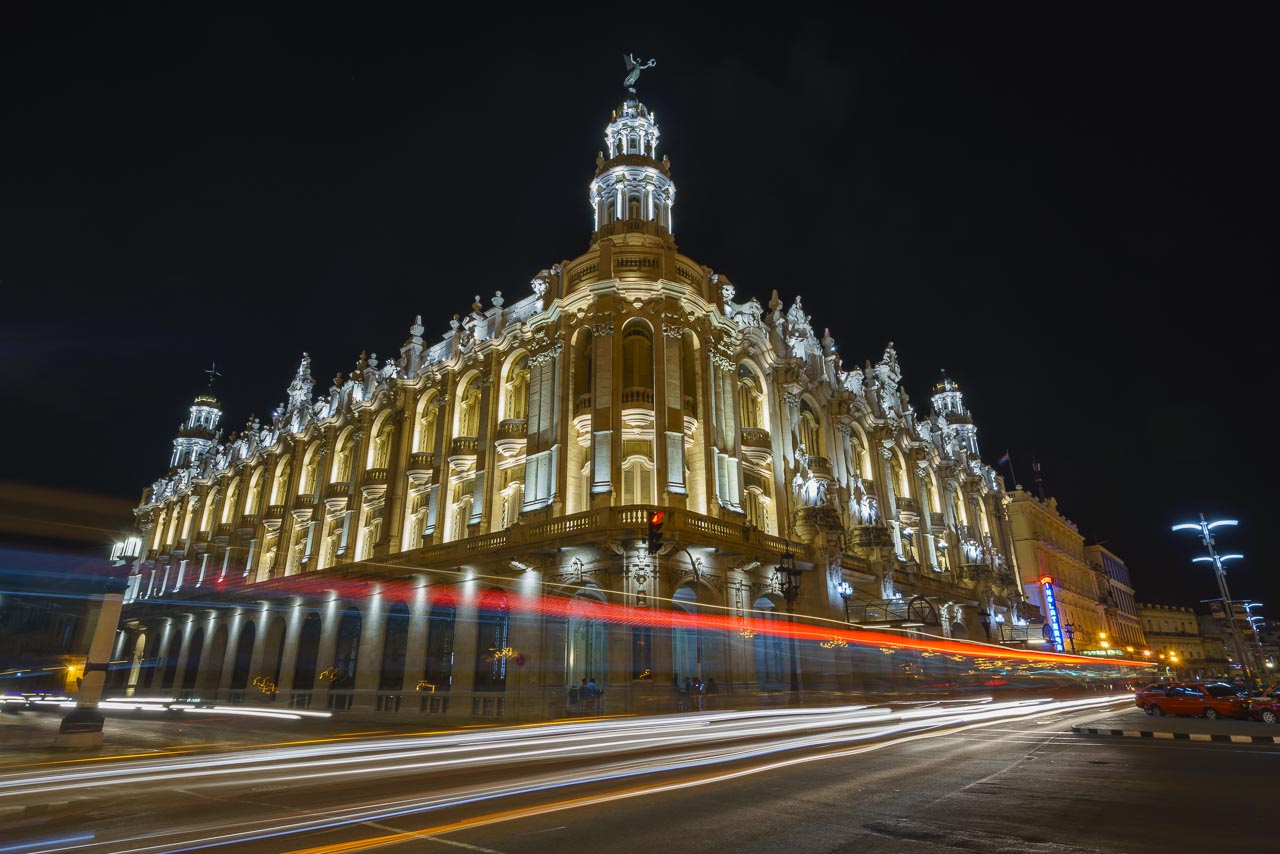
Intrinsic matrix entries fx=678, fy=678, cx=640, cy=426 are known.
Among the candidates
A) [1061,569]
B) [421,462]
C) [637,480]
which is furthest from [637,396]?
[1061,569]

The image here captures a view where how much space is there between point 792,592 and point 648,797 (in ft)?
61.1

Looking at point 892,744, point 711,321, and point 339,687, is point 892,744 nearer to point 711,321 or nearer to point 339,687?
point 711,321

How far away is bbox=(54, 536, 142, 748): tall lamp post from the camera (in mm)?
13320

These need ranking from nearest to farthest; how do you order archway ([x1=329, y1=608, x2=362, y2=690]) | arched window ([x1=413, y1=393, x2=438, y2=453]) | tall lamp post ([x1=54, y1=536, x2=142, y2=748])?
1. tall lamp post ([x1=54, y1=536, x2=142, y2=748])
2. archway ([x1=329, y1=608, x2=362, y2=690])
3. arched window ([x1=413, y1=393, x2=438, y2=453])

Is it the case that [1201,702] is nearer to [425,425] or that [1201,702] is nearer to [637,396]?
[637,396]

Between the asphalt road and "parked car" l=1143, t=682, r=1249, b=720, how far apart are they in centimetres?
1248

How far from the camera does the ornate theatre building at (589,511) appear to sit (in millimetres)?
27516

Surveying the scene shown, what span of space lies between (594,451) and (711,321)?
9.89 meters

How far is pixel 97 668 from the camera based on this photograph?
45.6ft

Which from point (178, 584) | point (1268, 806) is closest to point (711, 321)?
point (1268, 806)

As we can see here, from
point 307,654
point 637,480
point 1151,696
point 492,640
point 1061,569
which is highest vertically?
point 1061,569

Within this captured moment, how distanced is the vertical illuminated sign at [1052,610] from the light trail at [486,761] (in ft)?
181

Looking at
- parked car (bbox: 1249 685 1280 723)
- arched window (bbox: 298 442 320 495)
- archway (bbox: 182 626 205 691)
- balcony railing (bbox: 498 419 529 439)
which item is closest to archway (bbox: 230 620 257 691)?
archway (bbox: 182 626 205 691)

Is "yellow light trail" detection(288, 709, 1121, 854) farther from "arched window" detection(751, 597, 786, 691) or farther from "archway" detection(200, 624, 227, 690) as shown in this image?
"archway" detection(200, 624, 227, 690)
